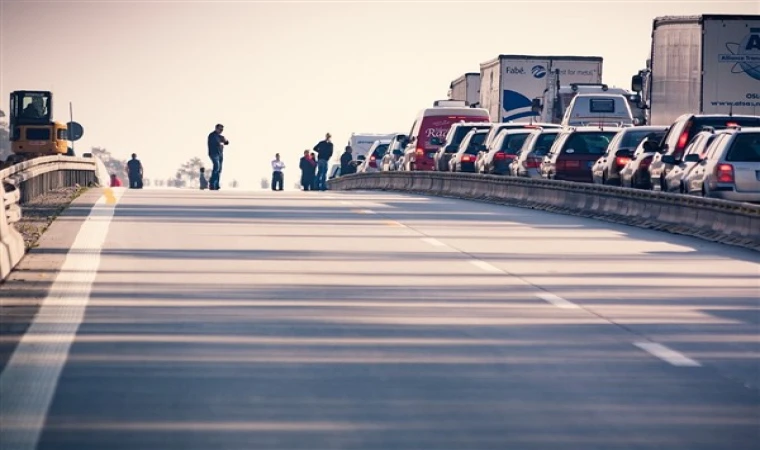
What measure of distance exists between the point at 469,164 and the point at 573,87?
24.3 ft

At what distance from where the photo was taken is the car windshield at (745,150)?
25766 millimetres

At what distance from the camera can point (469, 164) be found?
46406 mm

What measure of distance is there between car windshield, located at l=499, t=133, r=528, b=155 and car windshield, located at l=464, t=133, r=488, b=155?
255cm

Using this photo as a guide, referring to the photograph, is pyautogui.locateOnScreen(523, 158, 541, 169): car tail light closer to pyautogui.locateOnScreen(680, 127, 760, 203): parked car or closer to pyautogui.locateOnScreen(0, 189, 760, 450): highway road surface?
pyautogui.locateOnScreen(680, 127, 760, 203): parked car

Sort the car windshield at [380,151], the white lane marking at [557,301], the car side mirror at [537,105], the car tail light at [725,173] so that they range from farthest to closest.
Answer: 1. the car windshield at [380,151]
2. the car side mirror at [537,105]
3. the car tail light at [725,173]
4. the white lane marking at [557,301]

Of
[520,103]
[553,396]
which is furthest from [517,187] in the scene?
[553,396]

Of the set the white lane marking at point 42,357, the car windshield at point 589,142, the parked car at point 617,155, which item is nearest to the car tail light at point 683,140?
the parked car at point 617,155

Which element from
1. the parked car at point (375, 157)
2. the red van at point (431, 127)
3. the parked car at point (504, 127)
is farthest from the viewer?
the parked car at point (375, 157)

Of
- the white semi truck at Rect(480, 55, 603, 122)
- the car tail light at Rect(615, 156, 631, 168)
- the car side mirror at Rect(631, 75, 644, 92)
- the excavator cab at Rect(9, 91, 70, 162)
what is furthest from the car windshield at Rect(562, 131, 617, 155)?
the excavator cab at Rect(9, 91, 70, 162)

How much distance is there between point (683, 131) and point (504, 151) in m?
12.3

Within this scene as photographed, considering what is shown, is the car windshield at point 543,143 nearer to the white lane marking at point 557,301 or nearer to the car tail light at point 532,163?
the car tail light at point 532,163

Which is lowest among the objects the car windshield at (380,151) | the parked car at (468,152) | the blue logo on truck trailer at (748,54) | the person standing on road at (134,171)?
the person standing on road at (134,171)

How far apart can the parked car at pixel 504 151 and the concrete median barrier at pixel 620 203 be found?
4.51ft

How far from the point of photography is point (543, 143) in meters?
40.0
